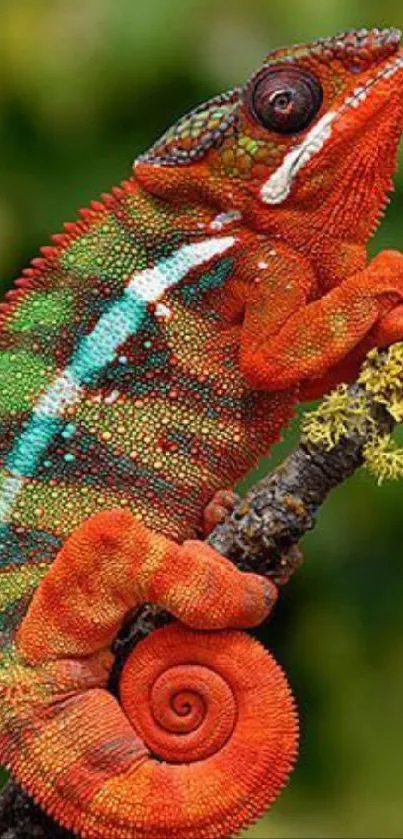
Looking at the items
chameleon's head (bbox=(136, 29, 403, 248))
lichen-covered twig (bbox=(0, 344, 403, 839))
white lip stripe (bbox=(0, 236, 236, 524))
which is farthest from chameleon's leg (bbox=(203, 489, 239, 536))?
chameleon's head (bbox=(136, 29, 403, 248))

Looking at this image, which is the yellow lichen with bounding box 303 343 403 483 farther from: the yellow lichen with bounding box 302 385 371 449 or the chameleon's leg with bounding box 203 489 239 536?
the chameleon's leg with bounding box 203 489 239 536

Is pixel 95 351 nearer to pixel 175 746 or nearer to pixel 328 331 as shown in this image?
pixel 328 331

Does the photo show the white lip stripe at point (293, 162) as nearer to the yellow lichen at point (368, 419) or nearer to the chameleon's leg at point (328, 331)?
the chameleon's leg at point (328, 331)

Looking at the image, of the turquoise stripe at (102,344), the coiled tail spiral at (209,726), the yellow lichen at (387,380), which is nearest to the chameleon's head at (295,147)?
the turquoise stripe at (102,344)

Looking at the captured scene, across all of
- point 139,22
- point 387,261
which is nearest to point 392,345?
point 387,261

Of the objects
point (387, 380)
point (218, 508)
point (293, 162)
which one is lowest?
point (218, 508)

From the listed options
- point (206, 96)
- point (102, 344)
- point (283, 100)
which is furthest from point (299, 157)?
point (206, 96)
